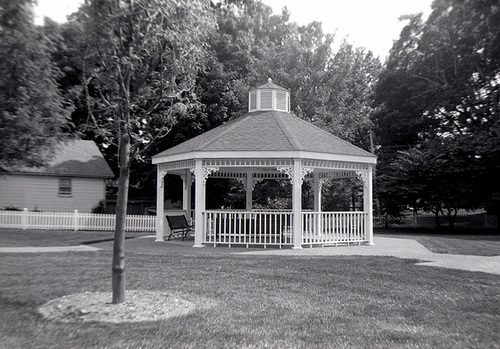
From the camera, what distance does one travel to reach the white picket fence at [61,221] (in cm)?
2380

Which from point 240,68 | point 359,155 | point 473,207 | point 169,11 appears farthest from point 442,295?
point 240,68

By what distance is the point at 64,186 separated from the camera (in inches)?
1114

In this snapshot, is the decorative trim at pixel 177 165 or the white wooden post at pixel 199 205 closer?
the white wooden post at pixel 199 205

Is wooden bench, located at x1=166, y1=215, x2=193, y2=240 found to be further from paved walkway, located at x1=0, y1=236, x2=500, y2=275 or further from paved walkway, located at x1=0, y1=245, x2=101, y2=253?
paved walkway, located at x1=0, y1=245, x2=101, y2=253

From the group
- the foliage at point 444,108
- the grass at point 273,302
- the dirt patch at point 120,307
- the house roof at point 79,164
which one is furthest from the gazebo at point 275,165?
the house roof at point 79,164

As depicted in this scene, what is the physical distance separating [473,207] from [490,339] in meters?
23.3

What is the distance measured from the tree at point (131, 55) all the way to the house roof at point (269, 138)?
25.7 ft

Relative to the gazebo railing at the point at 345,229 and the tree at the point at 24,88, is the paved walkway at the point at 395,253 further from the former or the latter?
the tree at the point at 24,88

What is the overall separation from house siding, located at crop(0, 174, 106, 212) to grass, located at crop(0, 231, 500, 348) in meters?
16.3

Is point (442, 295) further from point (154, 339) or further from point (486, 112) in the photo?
point (486, 112)

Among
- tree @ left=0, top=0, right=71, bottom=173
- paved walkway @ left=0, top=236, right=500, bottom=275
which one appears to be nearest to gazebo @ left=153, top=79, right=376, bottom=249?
paved walkway @ left=0, top=236, right=500, bottom=275

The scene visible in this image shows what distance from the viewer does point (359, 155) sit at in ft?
53.3

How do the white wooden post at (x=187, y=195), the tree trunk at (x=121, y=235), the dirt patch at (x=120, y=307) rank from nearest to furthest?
the dirt patch at (x=120, y=307), the tree trunk at (x=121, y=235), the white wooden post at (x=187, y=195)

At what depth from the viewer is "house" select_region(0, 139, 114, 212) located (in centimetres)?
2720
